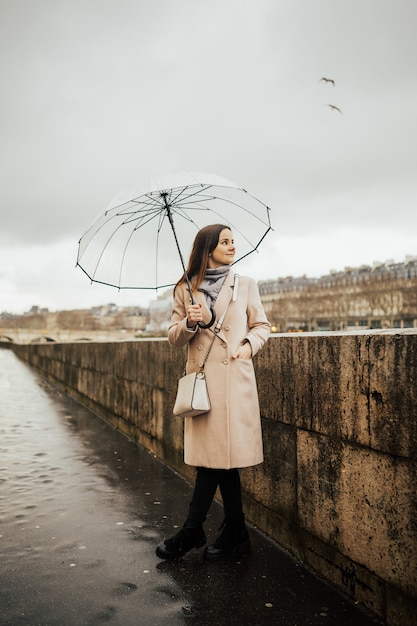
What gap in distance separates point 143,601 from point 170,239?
2.37 m

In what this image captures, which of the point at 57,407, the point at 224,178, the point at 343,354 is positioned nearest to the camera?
the point at 343,354

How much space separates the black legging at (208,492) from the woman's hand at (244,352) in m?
0.66

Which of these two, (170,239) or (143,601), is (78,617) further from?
(170,239)

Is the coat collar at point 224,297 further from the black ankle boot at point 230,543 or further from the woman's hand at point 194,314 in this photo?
the black ankle boot at point 230,543

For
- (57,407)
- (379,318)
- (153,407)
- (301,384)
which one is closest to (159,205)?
(301,384)

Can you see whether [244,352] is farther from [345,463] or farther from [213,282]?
[345,463]

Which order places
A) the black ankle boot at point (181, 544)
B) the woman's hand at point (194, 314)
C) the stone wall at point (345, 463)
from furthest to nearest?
the black ankle boot at point (181, 544) → the woman's hand at point (194, 314) → the stone wall at point (345, 463)

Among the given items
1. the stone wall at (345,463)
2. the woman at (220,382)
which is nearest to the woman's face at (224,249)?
the woman at (220,382)

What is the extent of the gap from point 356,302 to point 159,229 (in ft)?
352

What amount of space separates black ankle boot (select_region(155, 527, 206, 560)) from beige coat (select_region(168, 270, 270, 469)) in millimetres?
396

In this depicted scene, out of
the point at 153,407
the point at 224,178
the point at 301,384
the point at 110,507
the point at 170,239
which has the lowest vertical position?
the point at 110,507

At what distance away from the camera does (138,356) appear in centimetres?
709

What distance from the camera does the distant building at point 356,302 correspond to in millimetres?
95812

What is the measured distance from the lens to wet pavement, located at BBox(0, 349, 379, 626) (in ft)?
8.87
